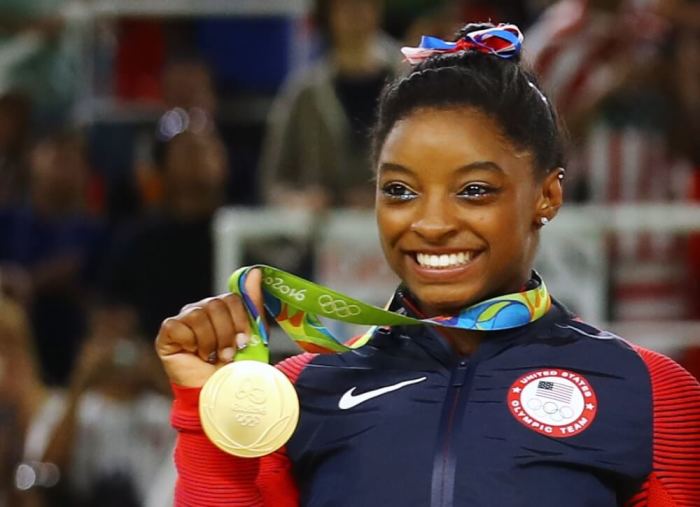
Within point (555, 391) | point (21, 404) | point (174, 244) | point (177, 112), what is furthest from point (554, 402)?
point (177, 112)

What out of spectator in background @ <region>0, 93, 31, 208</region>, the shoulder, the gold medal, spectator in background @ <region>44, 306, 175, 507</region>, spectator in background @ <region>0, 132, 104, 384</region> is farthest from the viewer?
spectator in background @ <region>0, 93, 31, 208</region>

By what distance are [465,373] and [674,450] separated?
1.11 ft

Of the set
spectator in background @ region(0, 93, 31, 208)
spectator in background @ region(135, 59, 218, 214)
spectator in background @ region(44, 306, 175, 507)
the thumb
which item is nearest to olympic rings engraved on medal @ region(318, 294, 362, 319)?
the thumb

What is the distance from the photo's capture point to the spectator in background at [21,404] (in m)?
5.36

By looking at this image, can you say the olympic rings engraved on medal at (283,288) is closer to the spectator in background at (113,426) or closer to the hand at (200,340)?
the hand at (200,340)

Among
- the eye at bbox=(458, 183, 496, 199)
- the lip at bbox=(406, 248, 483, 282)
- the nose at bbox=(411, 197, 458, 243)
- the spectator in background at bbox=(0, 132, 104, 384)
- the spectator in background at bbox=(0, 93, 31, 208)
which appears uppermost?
the eye at bbox=(458, 183, 496, 199)

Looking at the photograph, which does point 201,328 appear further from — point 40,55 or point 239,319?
point 40,55

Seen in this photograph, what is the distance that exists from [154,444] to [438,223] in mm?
3021

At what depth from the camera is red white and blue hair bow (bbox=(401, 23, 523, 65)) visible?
255 centimetres

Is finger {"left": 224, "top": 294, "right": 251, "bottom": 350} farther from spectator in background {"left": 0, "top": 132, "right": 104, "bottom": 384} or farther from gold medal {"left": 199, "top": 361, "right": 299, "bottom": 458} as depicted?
spectator in background {"left": 0, "top": 132, "right": 104, "bottom": 384}

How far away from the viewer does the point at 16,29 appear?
6859 millimetres

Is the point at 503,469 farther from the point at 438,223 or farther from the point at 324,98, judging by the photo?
the point at 324,98

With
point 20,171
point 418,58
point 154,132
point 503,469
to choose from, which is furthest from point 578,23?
point 503,469

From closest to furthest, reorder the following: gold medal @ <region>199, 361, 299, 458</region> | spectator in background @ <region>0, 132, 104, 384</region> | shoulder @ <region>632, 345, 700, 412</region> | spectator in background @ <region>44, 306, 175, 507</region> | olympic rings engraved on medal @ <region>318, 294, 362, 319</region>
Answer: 1. gold medal @ <region>199, 361, 299, 458</region>
2. shoulder @ <region>632, 345, 700, 412</region>
3. olympic rings engraved on medal @ <region>318, 294, 362, 319</region>
4. spectator in background @ <region>44, 306, 175, 507</region>
5. spectator in background @ <region>0, 132, 104, 384</region>
